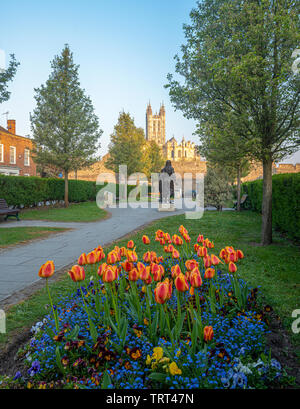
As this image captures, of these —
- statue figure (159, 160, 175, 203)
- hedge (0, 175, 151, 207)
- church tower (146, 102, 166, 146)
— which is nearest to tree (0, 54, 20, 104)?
hedge (0, 175, 151, 207)

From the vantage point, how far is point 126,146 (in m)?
29.1

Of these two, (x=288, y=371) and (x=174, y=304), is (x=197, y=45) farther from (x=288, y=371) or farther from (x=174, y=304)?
(x=288, y=371)

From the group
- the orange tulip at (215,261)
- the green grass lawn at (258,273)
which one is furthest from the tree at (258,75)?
the orange tulip at (215,261)

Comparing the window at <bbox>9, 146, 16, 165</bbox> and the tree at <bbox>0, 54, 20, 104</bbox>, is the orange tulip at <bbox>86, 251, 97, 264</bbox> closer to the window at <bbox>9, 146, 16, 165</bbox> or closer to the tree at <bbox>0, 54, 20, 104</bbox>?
the tree at <bbox>0, 54, 20, 104</bbox>

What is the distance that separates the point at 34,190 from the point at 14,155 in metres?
17.2

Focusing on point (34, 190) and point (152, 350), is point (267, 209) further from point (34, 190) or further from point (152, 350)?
point (34, 190)

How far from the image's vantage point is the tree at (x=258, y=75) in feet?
17.8

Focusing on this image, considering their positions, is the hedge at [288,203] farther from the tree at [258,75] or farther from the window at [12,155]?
the window at [12,155]

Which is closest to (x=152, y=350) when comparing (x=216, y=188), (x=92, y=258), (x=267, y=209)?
(x=92, y=258)

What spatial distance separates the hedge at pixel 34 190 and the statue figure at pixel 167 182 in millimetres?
7503

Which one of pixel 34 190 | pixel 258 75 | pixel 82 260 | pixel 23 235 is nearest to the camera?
pixel 82 260
